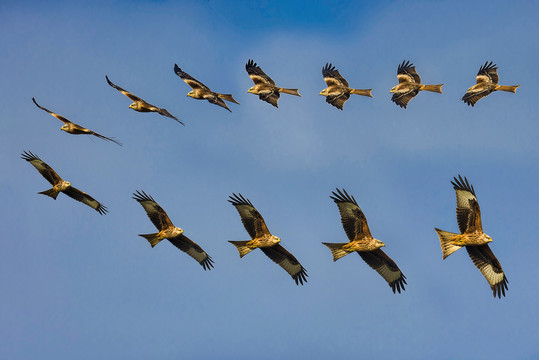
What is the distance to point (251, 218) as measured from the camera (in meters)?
32.1

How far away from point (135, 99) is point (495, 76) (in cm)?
1610

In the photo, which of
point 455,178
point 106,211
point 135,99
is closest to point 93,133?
point 135,99

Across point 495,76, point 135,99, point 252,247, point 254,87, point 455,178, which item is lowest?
point 252,247

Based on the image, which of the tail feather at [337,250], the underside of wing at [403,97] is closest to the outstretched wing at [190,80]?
the underside of wing at [403,97]

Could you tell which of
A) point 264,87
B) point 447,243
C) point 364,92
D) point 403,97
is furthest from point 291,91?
point 447,243

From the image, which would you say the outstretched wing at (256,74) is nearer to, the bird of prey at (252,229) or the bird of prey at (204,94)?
the bird of prey at (204,94)

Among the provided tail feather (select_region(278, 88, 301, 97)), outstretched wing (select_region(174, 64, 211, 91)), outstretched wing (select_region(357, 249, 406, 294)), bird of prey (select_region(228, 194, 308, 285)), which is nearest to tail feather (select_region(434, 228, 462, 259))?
outstretched wing (select_region(357, 249, 406, 294))

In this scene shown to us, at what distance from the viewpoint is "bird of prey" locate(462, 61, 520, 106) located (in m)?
37.8

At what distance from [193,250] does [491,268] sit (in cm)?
1230

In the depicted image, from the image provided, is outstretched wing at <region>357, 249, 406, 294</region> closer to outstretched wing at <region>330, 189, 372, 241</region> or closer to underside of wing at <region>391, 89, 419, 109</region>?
outstretched wing at <region>330, 189, 372, 241</region>

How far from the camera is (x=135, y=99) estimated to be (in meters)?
35.4

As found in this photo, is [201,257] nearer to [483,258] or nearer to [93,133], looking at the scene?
[93,133]

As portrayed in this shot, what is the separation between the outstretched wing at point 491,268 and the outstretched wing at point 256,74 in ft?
40.6

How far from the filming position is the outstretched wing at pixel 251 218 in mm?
31969
